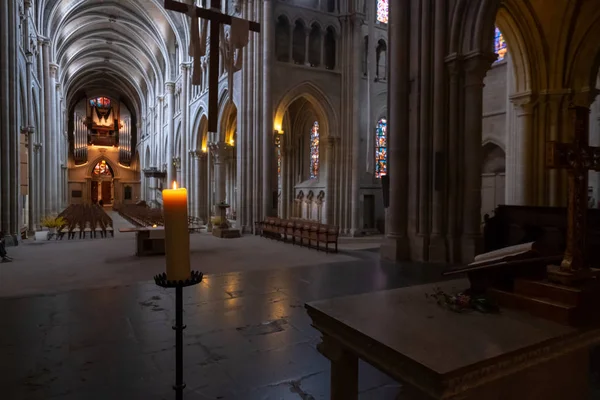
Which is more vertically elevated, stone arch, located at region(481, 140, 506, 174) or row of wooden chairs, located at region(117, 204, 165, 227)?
stone arch, located at region(481, 140, 506, 174)

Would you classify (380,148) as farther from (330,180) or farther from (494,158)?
(494,158)

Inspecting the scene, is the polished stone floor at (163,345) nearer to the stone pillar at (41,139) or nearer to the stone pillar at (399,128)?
the stone pillar at (399,128)

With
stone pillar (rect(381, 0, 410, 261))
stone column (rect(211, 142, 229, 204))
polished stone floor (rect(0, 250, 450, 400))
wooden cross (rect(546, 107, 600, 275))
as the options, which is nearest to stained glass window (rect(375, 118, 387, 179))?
stone column (rect(211, 142, 229, 204))

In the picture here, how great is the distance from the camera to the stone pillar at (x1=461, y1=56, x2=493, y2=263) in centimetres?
840

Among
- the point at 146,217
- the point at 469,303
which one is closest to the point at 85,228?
the point at 146,217

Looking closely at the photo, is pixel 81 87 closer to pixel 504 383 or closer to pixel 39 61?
pixel 39 61

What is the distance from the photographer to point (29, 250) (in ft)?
35.8

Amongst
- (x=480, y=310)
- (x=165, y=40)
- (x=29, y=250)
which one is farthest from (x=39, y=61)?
(x=480, y=310)

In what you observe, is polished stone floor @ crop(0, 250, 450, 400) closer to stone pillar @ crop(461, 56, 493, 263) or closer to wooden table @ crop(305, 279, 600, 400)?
wooden table @ crop(305, 279, 600, 400)

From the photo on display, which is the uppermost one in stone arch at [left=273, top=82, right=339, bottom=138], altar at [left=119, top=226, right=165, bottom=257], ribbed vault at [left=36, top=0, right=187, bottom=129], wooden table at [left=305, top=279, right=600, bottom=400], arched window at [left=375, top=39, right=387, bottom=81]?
ribbed vault at [left=36, top=0, right=187, bottom=129]

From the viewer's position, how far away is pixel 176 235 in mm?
1882

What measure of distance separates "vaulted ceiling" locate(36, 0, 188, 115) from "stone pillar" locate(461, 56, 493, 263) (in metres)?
21.2

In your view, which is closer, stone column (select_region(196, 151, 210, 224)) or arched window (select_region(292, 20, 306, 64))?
arched window (select_region(292, 20, 306, 64))

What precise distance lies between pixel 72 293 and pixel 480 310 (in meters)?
5.82
